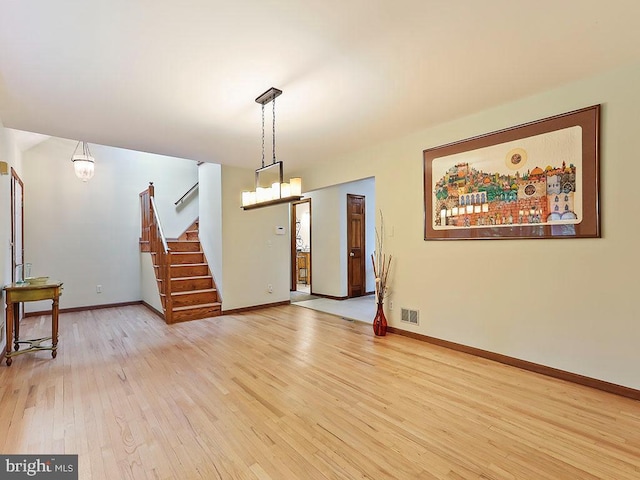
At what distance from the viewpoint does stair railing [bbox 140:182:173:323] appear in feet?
16.0

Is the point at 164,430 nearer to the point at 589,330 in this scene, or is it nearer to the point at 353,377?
the point at 353,377

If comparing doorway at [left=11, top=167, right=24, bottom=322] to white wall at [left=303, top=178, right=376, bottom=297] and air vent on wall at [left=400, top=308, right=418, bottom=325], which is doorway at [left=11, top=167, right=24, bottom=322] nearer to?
white wall at [left=303, top=178, right=376, bottom=297]

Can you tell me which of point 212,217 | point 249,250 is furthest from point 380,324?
point 212,217

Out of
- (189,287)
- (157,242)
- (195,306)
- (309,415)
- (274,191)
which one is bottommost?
(309,415)

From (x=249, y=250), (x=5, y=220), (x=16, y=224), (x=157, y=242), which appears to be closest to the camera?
(x=5, y=220)

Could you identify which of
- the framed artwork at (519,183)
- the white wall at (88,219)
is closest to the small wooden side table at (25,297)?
the white wall at (88,219)

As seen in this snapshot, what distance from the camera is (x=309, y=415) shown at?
222 centimetres

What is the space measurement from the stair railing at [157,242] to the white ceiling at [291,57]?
2.07 metres

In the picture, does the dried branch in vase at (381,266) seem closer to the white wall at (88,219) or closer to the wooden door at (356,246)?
the wooden door at (356,246)

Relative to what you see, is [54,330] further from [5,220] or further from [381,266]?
[381,266]

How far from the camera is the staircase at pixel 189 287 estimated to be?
503cm

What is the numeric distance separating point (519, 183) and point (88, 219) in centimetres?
711

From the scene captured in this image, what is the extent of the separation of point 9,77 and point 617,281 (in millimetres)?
5175

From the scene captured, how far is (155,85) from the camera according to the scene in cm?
266
